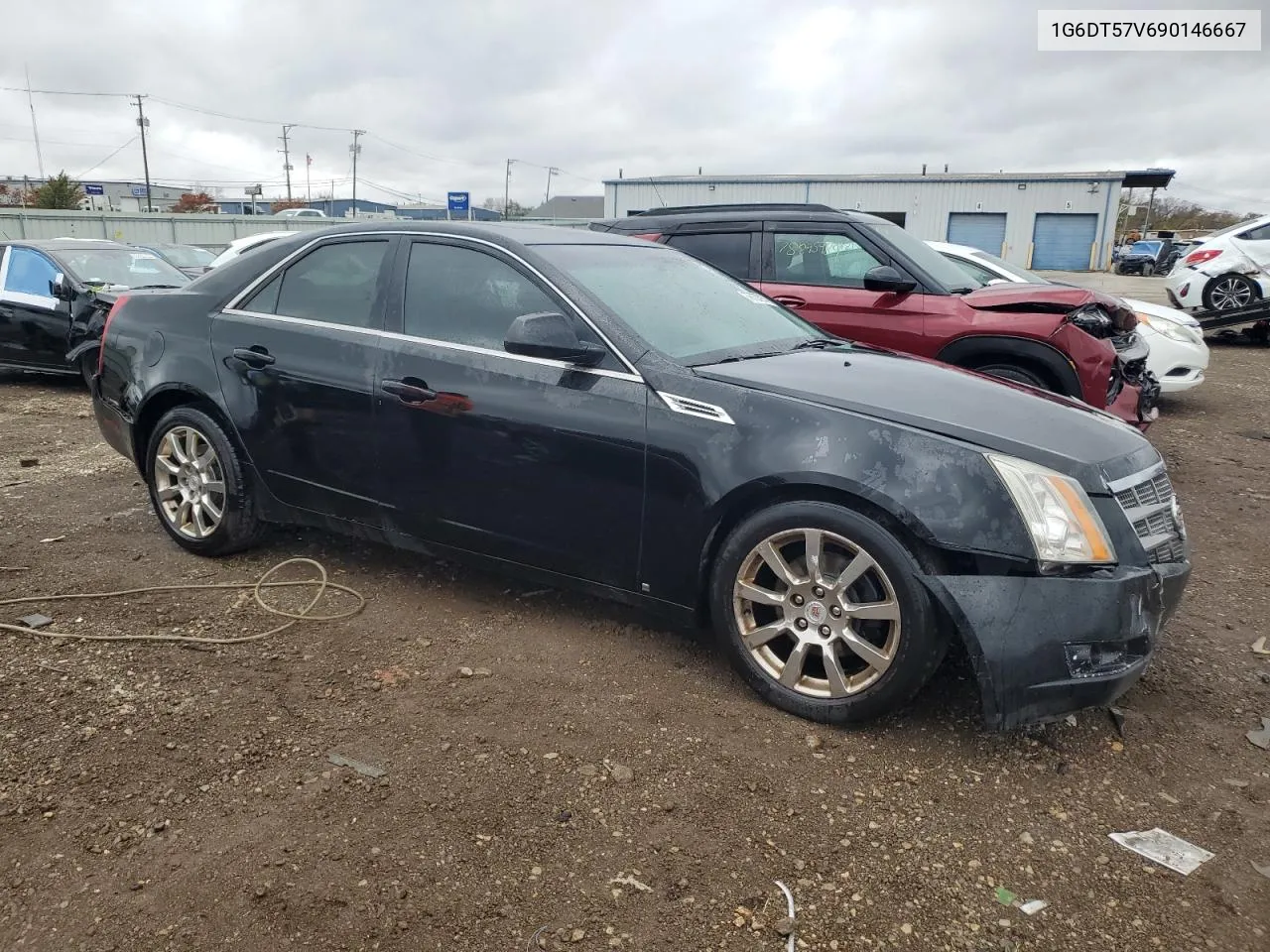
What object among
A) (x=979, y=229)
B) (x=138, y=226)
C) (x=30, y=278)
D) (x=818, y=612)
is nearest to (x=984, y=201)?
(x=979, y=229)

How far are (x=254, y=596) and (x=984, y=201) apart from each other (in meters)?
43.4

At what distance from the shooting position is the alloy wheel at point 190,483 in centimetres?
451

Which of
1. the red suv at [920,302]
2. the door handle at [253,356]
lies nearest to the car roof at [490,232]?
the door handle at [253,356]

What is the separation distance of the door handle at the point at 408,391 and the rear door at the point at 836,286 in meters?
3.39

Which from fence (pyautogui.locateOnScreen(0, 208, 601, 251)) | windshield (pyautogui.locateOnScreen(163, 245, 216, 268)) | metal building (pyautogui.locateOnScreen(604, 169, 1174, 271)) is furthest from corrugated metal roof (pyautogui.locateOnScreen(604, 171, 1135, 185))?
windshield (pyautogui.locateOnScreen(163, 245, 216, 268))

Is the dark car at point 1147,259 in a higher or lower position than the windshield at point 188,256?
higher

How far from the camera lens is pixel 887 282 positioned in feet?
20.3

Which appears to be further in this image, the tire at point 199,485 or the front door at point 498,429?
the tire at point 199,485

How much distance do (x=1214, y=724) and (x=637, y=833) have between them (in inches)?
82.3

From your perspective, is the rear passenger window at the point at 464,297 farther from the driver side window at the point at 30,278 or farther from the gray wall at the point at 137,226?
the gray wall at the point at 137,226

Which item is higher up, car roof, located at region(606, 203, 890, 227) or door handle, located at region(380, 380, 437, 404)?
car roof, located at region(606, 203, 890, 227)

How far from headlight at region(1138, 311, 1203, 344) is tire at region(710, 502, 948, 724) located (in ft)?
23.7

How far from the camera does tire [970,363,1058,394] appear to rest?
20.2ft

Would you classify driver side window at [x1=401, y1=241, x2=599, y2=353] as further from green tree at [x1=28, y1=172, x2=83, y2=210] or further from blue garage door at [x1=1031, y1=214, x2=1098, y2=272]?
green tree at [x1=28, y1=172, x2=83, y2=210]
